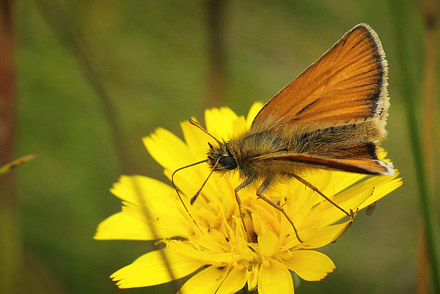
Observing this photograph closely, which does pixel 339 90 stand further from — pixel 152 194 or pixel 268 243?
pixel 152 194

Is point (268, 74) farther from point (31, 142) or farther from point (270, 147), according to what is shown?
point (270, 147)

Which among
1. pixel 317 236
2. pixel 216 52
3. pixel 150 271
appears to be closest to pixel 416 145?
pixel 317 236

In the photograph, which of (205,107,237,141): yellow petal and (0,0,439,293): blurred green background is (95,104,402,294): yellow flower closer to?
(205,107,237,141): yellow petal

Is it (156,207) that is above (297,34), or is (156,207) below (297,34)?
below

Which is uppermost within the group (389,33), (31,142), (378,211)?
(31,142)

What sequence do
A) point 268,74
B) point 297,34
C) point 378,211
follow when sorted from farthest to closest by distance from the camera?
point 297,34
point 268,74
point 378,211

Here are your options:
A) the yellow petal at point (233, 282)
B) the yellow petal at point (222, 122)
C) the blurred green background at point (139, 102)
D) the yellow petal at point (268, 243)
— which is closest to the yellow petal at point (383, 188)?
the yellow petal at point (268, 243)

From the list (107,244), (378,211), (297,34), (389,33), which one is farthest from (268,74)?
(107,244)
